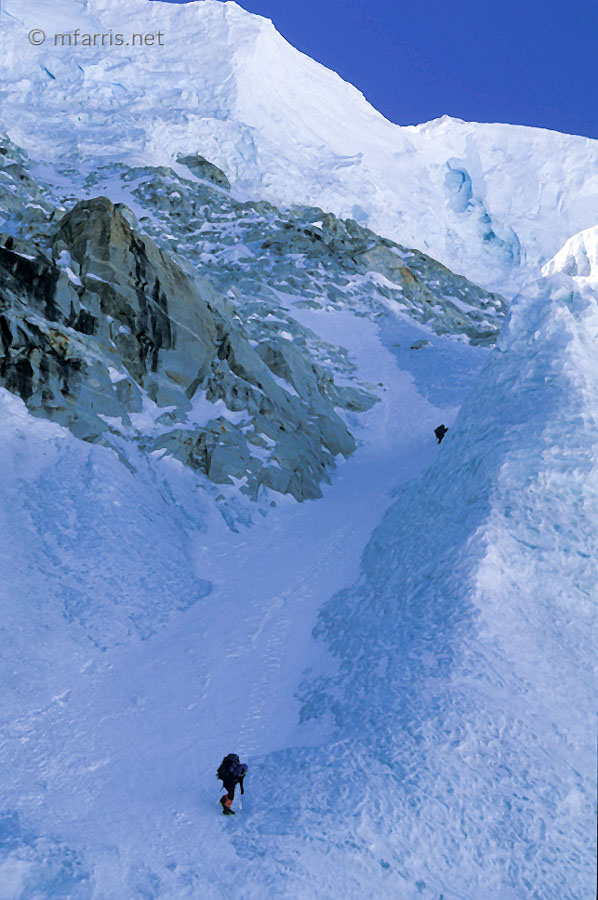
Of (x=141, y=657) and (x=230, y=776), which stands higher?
(x=230, y=776)

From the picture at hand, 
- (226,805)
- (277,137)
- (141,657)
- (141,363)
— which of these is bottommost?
(141,657)

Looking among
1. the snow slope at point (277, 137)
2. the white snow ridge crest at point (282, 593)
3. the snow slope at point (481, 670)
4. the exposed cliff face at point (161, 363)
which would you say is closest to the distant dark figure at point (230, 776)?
the white snow ridge crest at point (282, 593)

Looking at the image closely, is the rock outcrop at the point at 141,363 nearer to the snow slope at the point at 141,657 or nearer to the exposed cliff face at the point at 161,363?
the exposed cliff face at the point at 161,363

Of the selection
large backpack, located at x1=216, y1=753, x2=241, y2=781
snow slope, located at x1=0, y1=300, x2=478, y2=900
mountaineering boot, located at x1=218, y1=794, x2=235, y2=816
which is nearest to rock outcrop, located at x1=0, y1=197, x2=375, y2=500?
snow slope, located at x1=0, y1=300, x2=478, y2=900

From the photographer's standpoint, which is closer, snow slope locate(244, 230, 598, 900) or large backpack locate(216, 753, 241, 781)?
snow slope locate(244, 230, 598, 900)

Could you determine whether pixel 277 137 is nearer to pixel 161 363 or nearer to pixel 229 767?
pixel 161 363

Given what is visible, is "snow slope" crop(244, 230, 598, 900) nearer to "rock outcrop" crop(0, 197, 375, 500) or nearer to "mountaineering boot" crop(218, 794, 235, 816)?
"mountaineering boot" crop(218, 794, 235, 816)

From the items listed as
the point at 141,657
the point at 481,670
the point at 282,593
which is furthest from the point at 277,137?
the point at 481,670
